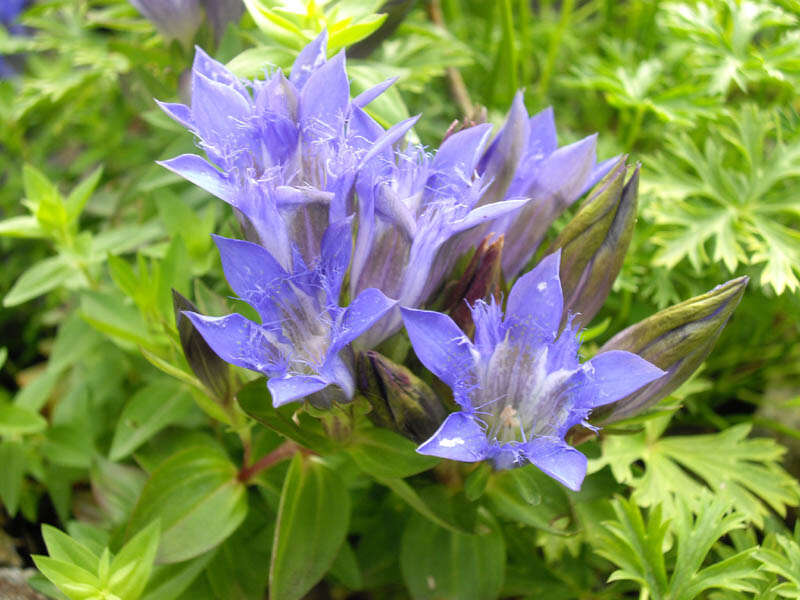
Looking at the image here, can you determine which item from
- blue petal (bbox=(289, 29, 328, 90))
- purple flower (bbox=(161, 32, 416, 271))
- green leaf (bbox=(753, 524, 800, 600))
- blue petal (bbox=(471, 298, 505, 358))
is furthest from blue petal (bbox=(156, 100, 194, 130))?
green leaf (bbox=(753, 524, 800, 600))

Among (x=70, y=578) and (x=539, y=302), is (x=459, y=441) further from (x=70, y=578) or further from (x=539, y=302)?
(x=70, y=578)

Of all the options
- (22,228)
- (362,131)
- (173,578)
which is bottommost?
(173,578)

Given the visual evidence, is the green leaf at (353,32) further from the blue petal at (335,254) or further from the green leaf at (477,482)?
the green leaf at (477,482)

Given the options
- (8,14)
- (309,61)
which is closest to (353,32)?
(309,61)

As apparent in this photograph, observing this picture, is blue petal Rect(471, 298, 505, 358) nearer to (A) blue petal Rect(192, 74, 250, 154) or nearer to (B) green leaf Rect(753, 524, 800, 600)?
(A) blue petal Rect(192, 74, 250, 154)

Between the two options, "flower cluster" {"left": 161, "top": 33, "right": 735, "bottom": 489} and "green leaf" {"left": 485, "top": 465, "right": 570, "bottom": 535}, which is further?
"green leaf" {"left": 485, "top": 465, "right": 570, "bottom": 535}

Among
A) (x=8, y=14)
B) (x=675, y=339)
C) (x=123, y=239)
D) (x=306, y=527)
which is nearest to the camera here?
(x=675, y=339)

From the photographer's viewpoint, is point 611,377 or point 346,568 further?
point 346,568
